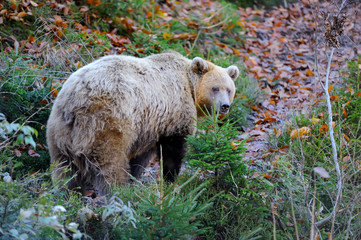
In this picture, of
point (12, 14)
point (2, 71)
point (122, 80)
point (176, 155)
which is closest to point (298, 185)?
point (176, 155)

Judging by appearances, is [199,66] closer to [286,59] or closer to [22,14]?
[22,14]

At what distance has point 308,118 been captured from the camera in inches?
264

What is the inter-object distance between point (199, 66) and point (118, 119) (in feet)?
6.87

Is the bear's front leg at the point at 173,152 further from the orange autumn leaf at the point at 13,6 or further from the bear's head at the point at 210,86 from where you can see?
the orange autumn leaf at the point at 13,6

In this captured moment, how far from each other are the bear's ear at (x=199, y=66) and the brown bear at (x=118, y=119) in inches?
10.8

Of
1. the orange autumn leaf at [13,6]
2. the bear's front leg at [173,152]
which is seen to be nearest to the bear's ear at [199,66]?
the bear's front leg at [173,152]

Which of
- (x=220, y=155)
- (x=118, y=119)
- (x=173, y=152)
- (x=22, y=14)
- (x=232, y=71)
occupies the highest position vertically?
(x=22, y=14)

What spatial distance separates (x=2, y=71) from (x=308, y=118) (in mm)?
5110

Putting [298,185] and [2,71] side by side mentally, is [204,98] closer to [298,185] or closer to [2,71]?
[298,185]

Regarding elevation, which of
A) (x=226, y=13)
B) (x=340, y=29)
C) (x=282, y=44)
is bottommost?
(x=282, y=44)

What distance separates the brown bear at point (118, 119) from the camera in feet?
14.9

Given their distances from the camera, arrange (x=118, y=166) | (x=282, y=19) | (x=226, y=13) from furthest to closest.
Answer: (x=282, y=19)
(x=226, y=13)
(x=118, y=166)

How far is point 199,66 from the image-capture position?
626cm

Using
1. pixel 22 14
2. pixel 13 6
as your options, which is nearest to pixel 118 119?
pixel 22 14
